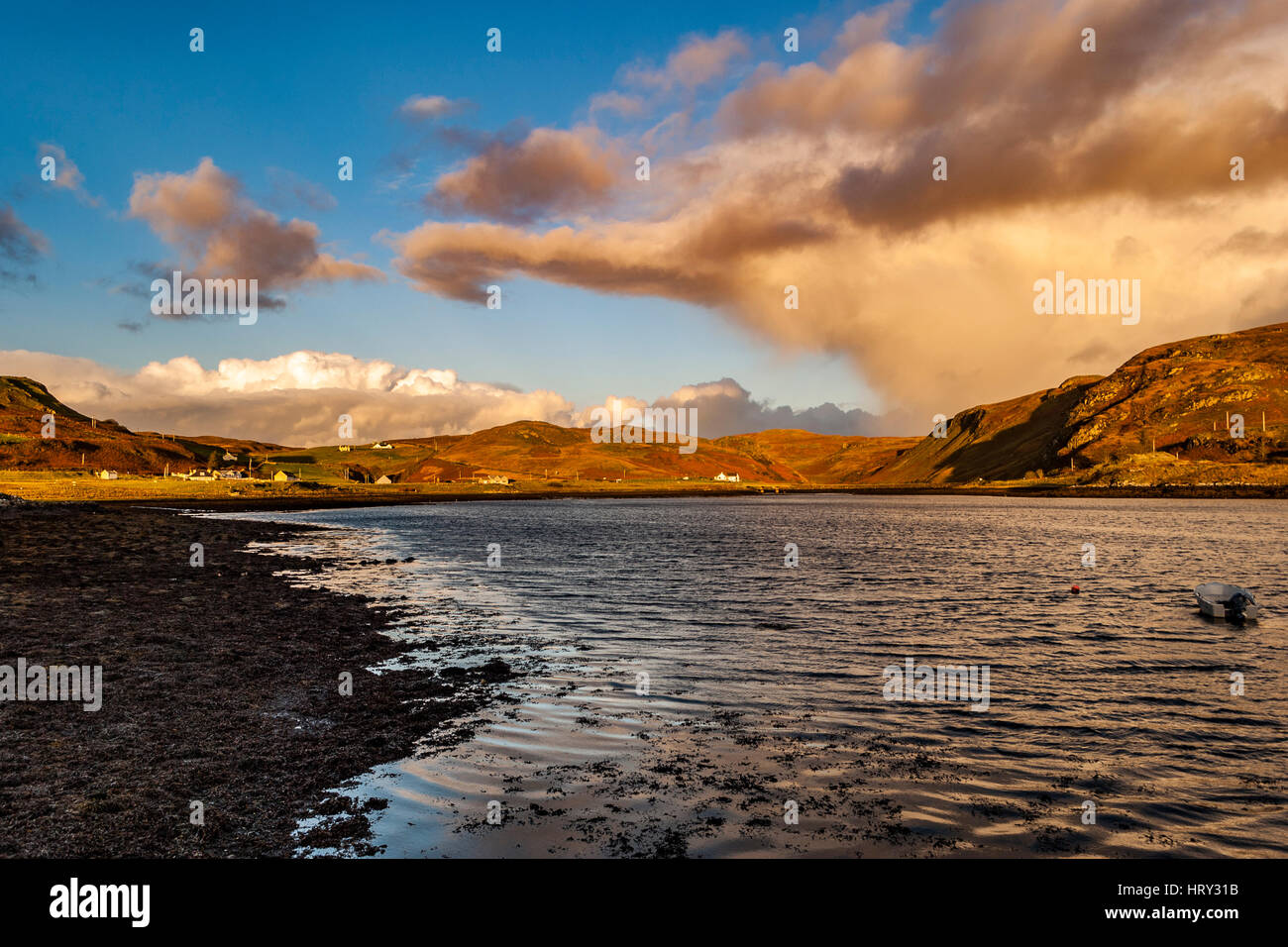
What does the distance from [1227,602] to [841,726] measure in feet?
87.3

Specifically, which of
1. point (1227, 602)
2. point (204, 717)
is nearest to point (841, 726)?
point (204, 717)

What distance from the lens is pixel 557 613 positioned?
3400 cm

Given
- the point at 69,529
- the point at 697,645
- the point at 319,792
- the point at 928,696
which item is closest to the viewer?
the point at 319,792

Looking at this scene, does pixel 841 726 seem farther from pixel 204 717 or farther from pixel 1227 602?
pixel 1227 602

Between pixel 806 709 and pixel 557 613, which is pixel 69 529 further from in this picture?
pixel 806 709

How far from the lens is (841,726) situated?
663 inches

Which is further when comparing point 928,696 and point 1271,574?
point 1271,574

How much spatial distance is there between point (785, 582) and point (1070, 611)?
16.4 metres

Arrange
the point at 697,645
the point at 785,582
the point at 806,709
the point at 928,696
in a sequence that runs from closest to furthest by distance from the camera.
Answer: the point at 806,709 → the point at 928,696 → the point at 697,645 → the point at 785,582

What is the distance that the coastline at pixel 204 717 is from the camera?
34.7 feet

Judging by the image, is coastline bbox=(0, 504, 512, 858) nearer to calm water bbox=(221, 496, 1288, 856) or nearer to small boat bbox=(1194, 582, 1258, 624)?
calm water bbox=(221, 496, 1288, 856)
